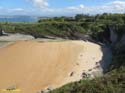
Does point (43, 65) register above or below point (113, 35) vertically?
below

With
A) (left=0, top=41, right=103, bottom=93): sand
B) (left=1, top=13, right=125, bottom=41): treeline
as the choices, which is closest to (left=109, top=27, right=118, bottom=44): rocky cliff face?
(left=1, top=13, right=125, bottom=41): treeline

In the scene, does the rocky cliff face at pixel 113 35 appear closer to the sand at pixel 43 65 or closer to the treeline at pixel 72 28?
the treeline at pixel 72 28

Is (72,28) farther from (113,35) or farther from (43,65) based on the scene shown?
(43,65)

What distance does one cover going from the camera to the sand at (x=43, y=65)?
2385cm

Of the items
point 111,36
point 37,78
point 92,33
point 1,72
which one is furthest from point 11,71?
point 92,33

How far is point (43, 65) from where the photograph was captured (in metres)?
30.1

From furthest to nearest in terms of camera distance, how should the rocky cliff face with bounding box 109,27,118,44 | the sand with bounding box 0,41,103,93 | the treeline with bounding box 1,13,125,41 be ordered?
the treeline with bounding box 1,13,125,41 < the rocky cliff face with bounding box 109,27,118,44 < the sand with bounding box 0,41,103,93

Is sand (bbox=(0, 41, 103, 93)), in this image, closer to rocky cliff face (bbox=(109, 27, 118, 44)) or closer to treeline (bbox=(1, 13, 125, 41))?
rocky cliff face (bbox=(109, 27, 118, 44))

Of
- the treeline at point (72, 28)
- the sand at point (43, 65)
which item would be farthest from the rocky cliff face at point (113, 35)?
the sand at point (43, 65)

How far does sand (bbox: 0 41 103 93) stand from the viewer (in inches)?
939

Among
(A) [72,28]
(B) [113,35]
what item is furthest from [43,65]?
(A) [72,28]

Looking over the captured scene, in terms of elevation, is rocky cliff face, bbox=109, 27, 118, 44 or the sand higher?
rocky cliff face, bbox=109, 27, 118, 44

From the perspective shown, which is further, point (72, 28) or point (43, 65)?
point (72, 28)

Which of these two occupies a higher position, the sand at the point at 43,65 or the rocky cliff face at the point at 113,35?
the rocky cliff face at the point at 113,35
